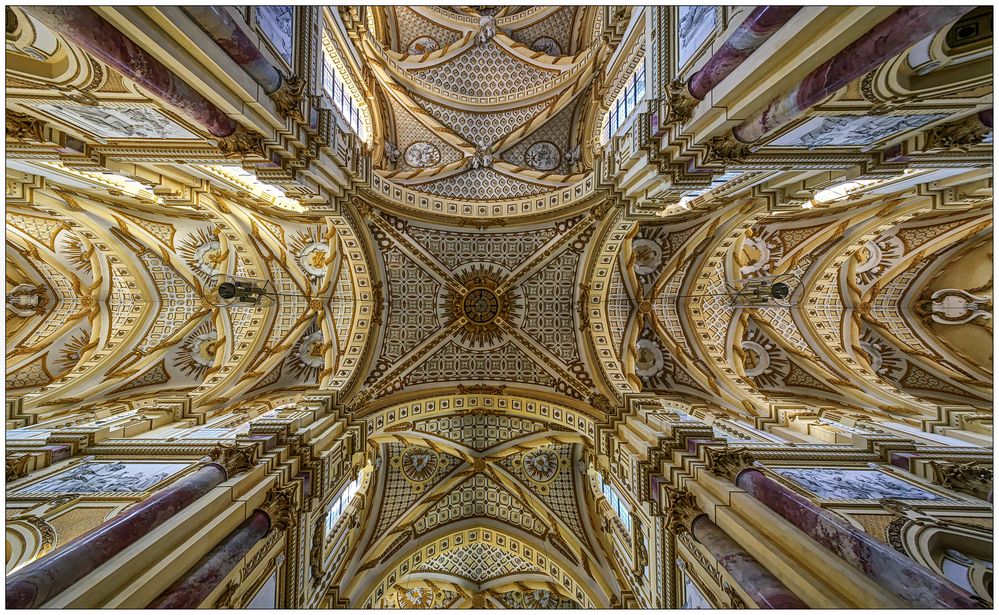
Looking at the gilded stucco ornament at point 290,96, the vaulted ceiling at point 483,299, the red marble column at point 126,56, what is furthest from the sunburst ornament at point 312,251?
the red marble column at point 126,56

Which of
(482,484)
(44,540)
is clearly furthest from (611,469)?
(44,540)

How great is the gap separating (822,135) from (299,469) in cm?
1306

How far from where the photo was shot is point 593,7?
15672 millimetres

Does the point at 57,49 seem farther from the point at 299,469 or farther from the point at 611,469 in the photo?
the point at 611,469

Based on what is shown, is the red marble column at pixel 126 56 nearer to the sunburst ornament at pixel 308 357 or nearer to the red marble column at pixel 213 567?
the red marble column at pixel 213 567

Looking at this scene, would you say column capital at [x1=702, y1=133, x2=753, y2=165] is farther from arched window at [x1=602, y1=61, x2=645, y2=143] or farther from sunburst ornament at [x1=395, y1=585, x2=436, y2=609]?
sunburst ornament at [x1=395, y1=585, x2=436, y2=609]

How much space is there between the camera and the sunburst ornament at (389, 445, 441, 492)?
15.6m

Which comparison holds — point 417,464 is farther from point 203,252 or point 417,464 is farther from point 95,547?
point 203,252

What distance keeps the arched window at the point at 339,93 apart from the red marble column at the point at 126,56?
553cm

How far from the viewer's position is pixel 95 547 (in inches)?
201

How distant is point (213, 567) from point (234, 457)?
7.55ft

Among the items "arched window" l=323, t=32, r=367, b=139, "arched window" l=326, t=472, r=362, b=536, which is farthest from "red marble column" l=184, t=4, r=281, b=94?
"arched window" l=326, t=472, r=362, b=536

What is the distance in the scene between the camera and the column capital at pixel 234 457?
7746 millimetres

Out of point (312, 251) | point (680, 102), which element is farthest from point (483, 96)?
point (680, 102)
